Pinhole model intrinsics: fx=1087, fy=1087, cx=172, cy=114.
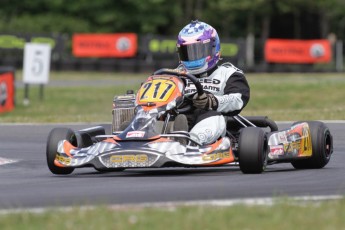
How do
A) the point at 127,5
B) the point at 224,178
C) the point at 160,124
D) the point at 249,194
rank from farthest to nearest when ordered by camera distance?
the point at 127,5 → the point at 160,124 → the point at 224,178 → the point at 249,194

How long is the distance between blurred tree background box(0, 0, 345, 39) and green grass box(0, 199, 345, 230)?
39515mm

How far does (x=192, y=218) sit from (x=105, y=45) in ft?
114

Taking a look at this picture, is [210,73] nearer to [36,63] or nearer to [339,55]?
[36,63]

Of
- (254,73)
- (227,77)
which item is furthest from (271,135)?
(254,73)

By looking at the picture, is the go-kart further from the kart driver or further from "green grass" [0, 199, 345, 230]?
"green grass" [0, 199, 345, 230]

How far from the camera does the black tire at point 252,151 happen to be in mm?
8977

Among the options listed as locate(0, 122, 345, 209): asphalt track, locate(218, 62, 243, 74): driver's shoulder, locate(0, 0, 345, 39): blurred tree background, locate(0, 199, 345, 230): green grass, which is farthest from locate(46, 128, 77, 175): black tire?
Result: locate(0, 0, 345, 39): blurred tree background

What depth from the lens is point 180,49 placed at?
33.8 feet

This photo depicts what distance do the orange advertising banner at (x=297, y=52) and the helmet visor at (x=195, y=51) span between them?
27961 millimetres

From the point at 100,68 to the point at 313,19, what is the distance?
47.1 ft

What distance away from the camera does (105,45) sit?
40.5 m

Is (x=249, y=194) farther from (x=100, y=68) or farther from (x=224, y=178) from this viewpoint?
(x=100, y=68)

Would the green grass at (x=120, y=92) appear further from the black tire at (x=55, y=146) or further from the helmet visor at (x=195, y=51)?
the black tire at (x=55, y=146)

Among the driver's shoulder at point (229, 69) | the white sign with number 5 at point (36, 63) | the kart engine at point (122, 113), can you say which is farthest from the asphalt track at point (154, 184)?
the white sign with number 5 at point (36, 63)
